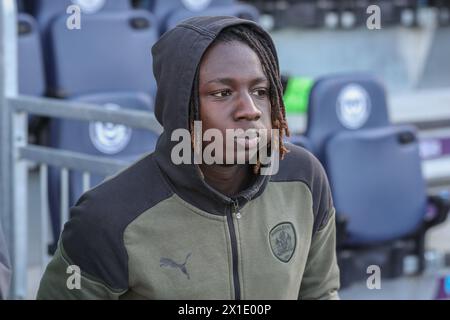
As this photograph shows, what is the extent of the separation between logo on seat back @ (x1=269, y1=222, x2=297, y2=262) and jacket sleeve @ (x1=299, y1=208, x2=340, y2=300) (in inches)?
4.0

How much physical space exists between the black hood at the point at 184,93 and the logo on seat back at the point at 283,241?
8cm

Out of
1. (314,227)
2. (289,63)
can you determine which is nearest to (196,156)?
(314,227)

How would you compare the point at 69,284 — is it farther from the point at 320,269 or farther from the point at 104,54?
the point at 104,54

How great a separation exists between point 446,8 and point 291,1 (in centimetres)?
108

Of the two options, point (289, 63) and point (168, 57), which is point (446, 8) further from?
point (168, 57)

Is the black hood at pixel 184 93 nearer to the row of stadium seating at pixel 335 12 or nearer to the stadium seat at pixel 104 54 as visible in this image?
the stadium seat at pixel 104 54

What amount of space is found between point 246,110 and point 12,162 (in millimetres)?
1652

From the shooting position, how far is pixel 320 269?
1903 mm

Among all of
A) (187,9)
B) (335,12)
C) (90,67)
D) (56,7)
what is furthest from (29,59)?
(335,12)

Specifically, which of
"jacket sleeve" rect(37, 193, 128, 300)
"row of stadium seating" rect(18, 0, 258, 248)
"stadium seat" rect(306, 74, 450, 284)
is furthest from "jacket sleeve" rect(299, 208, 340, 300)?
"stadium seat" rect(306, 74, 450, 284)

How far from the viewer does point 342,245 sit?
3920 millimetres

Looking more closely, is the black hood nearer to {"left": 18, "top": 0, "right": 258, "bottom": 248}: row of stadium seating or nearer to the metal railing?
the metal railing

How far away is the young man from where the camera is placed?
1.65 meters

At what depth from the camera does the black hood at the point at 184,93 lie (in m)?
1.65
